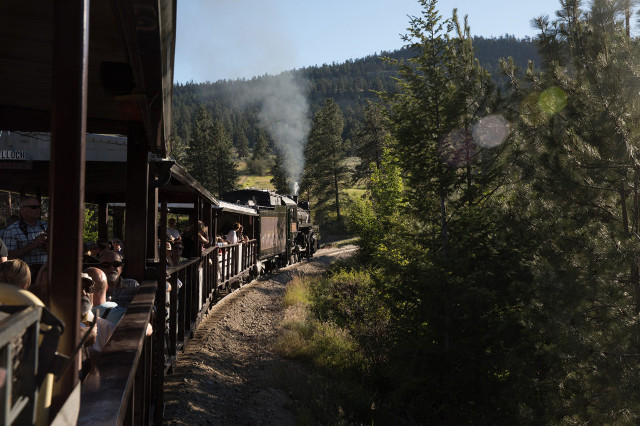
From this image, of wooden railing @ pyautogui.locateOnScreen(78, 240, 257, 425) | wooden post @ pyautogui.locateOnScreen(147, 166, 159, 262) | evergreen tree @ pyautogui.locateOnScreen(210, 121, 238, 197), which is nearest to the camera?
wooden railing @ pyautogui.locateOnScreen(78, 240, 257, 425)

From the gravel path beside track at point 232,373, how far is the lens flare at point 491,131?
588 cm

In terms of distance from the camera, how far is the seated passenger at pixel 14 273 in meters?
2.74

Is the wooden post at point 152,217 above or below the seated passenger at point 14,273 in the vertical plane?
above

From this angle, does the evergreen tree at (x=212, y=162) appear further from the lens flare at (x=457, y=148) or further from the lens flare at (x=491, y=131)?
the lens flare at (x=491, y=131)

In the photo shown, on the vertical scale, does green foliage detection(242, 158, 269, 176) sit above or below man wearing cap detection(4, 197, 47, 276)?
above

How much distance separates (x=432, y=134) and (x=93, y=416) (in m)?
9.43

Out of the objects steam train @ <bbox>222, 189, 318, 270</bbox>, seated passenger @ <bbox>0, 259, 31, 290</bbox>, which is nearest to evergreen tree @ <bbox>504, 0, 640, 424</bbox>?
seated passenger @ <bbox>0, 259, 31, 290</bbox>

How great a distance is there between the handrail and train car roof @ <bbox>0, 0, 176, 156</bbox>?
1189 millimetres

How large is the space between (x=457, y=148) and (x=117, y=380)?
30.0 ft

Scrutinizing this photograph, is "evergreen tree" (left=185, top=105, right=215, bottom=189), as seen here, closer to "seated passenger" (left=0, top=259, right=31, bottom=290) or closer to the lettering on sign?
Answer: the lettering on sign

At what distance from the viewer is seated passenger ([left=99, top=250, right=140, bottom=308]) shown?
4.86 m

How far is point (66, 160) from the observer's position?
1834 millimetres

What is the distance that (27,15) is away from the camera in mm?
2676

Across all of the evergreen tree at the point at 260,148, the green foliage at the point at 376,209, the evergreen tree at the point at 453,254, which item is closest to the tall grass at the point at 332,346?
the evergreen tree at the point at 453,254
